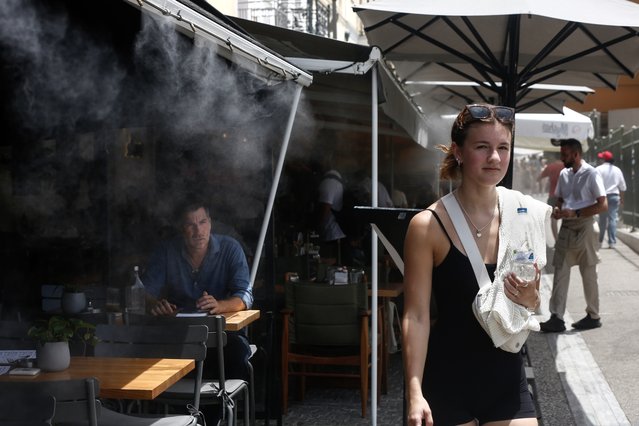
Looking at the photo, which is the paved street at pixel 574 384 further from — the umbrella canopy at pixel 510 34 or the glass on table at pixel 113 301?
the umbrella canopy at pixel 510 34

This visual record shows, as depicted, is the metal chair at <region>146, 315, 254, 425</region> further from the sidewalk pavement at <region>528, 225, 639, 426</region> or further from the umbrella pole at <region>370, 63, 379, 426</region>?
the sidewalk pavement at <region>528, 225, 639, 426</region>

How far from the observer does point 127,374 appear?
4.00 metres

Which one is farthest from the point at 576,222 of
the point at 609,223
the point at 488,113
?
the point at 609,223

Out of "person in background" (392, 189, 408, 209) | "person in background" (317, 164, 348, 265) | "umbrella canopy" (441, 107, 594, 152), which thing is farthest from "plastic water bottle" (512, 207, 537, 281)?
"umbrella canopy" (441, 107, 594, 152)

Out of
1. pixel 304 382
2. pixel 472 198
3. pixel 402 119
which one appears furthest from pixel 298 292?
pixel 472 198

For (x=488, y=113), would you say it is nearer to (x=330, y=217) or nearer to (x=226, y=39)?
(x=226, y=39)

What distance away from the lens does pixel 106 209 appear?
27.1ft

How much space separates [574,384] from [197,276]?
11.6 feet

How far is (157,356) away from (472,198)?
200cm

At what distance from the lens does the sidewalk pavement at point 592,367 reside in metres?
6.47

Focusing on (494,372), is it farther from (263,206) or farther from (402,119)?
(402,119)

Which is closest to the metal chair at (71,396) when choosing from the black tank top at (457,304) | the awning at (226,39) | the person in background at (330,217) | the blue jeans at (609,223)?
the black tank top at (457,304)

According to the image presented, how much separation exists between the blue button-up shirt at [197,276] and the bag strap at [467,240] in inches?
98.3

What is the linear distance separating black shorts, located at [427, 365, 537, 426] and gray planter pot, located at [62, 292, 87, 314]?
2900 millimetres
